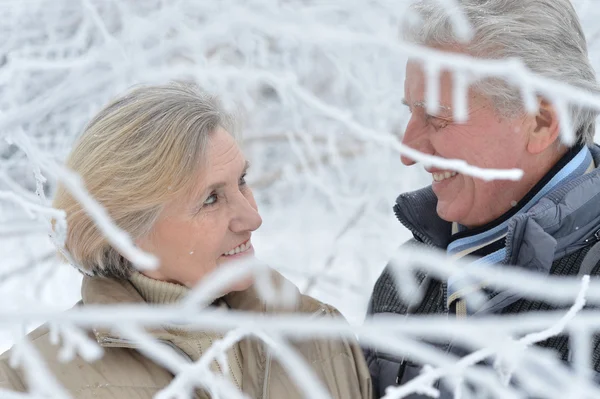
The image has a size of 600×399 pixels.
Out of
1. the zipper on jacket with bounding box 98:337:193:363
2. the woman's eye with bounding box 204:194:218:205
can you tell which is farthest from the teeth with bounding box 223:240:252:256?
the zipper on jacket with bounding box 98:337:193:363

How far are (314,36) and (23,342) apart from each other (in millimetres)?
498

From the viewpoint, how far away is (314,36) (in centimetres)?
82

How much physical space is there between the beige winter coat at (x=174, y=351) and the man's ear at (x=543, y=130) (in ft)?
2.37

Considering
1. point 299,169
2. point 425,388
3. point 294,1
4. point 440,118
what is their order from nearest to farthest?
point 425,388, point 440,118, point 294,1, point 299,169

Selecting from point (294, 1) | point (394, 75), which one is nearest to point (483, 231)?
point (294, 1)

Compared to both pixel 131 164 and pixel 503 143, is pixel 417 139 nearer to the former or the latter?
pixel 503 143

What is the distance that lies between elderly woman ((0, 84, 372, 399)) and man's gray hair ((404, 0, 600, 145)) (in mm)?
695

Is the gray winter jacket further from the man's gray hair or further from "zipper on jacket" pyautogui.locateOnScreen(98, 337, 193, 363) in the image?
"zipper on jacket" pyautogui.locateOnScreen(98, 337, 193, 363)

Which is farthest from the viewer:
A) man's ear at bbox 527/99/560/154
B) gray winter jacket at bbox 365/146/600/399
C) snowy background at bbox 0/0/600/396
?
snowy background at bbox 0/0/600/396

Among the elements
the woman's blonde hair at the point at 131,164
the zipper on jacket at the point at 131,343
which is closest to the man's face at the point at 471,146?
the woman's blonde hair at the point at 131,164

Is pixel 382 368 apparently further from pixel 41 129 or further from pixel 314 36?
pixel 41 129

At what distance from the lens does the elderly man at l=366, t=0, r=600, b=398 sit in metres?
1.68

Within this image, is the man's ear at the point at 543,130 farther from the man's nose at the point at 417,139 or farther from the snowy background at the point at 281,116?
the snowy background at the point at 281,116

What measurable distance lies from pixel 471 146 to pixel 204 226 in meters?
0.73
